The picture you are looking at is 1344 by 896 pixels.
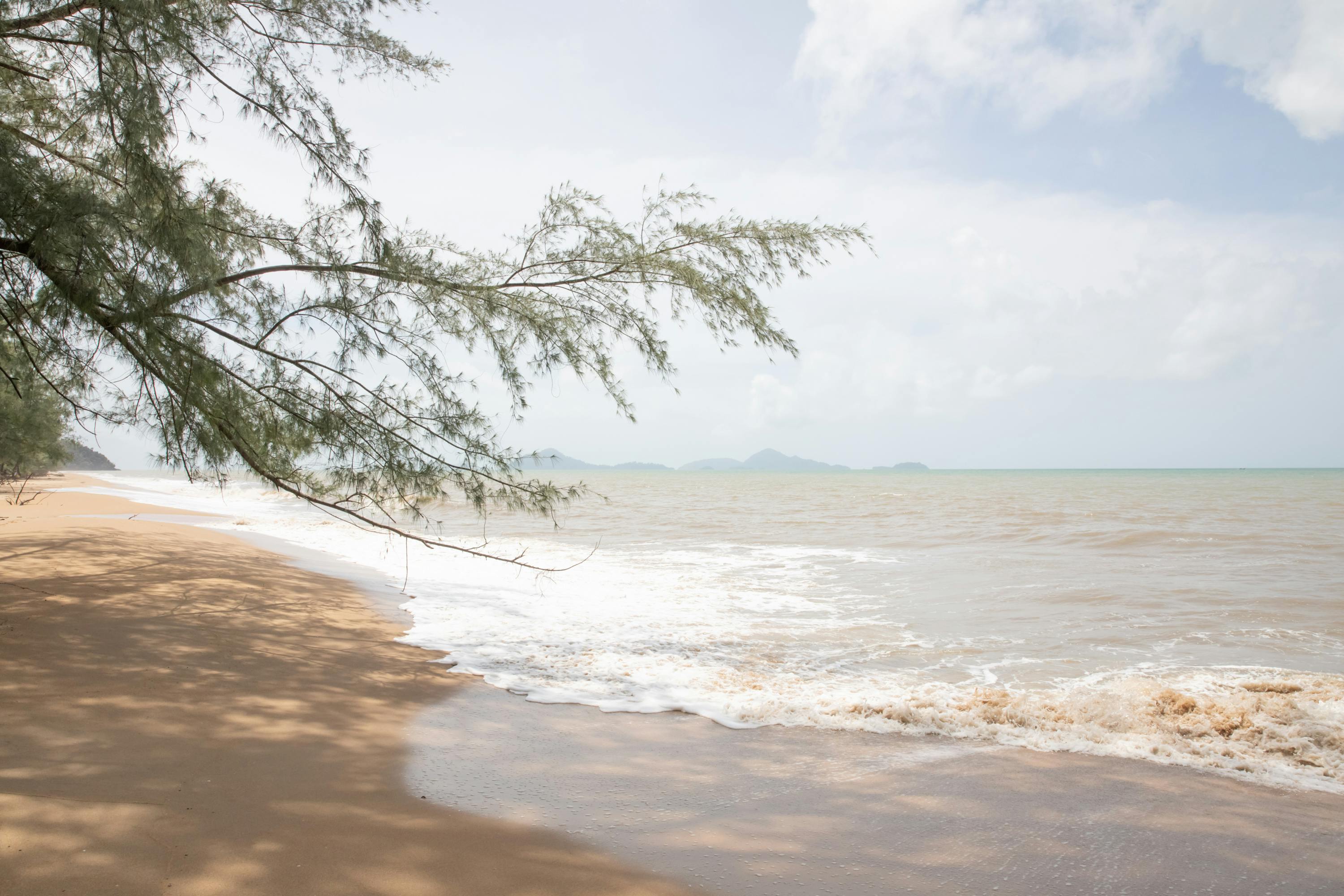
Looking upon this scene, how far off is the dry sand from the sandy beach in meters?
0.01

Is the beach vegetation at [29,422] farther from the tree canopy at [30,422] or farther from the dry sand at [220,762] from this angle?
the dry sand at [220,762]

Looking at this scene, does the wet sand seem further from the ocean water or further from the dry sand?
the ocean water

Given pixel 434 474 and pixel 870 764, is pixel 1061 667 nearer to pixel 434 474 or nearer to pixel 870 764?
pixel 870 764

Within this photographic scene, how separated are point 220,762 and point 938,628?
645 cm

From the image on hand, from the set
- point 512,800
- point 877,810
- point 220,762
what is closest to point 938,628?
point 877,810

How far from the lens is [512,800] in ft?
10.5

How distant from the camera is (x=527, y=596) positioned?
9.03 meters

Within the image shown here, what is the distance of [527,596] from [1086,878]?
23.4ft

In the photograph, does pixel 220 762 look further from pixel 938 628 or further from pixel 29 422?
pixel 29 422

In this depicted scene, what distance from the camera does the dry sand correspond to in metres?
2.45

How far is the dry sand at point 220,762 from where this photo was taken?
2.45 m

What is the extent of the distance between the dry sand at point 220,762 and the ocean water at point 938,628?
1258mm

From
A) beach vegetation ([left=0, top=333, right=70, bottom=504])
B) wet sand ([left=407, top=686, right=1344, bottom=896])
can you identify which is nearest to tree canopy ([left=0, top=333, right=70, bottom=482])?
beach vegetation ([left=0, top=333, right=70, bottom=504])

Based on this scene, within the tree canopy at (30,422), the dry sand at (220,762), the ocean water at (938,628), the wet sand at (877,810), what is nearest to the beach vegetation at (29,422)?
the tree canopy at (30,422)
